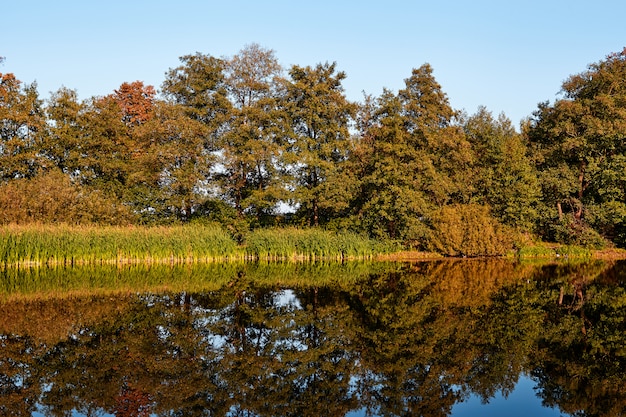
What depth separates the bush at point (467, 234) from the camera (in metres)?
30.4

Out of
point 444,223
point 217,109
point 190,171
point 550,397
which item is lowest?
point 550,397

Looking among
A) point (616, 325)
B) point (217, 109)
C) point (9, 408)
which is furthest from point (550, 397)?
point (217, 109)

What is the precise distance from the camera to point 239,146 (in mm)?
31891

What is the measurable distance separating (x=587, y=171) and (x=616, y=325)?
1003 inches

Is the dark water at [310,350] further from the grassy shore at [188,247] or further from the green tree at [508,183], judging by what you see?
the green tree at [508,183]

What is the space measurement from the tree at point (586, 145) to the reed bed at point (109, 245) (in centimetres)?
2091

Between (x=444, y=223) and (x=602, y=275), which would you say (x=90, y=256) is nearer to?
(x=444, y=223)

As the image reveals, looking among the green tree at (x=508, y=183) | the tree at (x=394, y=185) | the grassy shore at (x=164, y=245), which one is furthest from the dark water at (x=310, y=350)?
the green tree at (x=508, y=183)

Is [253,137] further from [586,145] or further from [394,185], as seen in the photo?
[586,145]

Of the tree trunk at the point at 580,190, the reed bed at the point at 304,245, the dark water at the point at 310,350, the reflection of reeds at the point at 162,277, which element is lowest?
the dark water at the point at 310,350

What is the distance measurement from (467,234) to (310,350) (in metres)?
22.9

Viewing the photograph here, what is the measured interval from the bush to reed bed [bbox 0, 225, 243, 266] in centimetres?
1139

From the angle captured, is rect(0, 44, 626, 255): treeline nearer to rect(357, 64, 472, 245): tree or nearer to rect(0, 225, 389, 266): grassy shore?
rect(357, 64, 472, 245): tree

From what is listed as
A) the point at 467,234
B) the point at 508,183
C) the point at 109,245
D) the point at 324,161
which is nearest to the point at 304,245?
the point at 324,161
